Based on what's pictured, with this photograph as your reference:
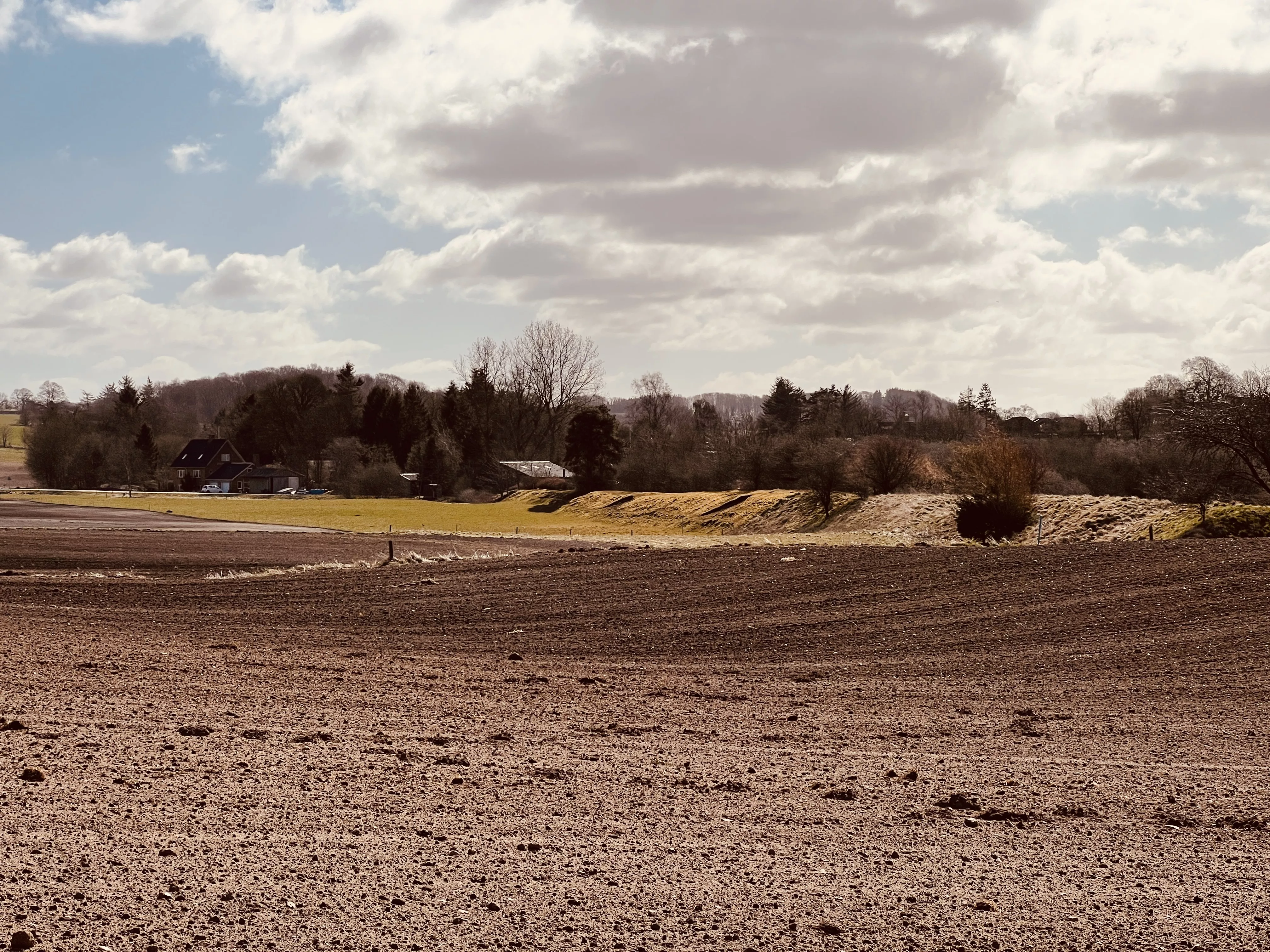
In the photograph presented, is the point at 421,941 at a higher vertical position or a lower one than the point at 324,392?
lower

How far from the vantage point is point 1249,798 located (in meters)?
6.92

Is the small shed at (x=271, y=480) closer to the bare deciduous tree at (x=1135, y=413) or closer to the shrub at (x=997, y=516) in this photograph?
the bare deciduous tree at (x=1135, y=413)

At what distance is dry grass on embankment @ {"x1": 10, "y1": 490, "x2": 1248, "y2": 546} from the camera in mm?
33062

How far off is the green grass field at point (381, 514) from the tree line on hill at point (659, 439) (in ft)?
28.1

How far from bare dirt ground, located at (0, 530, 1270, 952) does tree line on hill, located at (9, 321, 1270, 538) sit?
18367 mm

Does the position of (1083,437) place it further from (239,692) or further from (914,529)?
(239,692)

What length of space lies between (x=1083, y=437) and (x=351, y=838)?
74.4m

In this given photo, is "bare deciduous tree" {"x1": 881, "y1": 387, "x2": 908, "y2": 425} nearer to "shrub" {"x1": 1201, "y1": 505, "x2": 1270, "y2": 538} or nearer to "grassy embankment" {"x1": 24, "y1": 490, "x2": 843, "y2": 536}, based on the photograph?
"grassy embankment" {"x1": 24, "y1": 490, "x2": 843, "y2": 536}

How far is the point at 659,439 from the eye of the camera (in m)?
79.1

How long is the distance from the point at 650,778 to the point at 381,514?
194ft

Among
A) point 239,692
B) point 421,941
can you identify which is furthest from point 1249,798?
point 239,692

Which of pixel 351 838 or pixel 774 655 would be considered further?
pixel 774 655

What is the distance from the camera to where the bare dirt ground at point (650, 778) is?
15.7ft

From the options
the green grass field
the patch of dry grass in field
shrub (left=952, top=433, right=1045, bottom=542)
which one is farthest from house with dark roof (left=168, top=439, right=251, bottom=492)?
shrub (left=952, top=433, right=1045, bottom=542)
